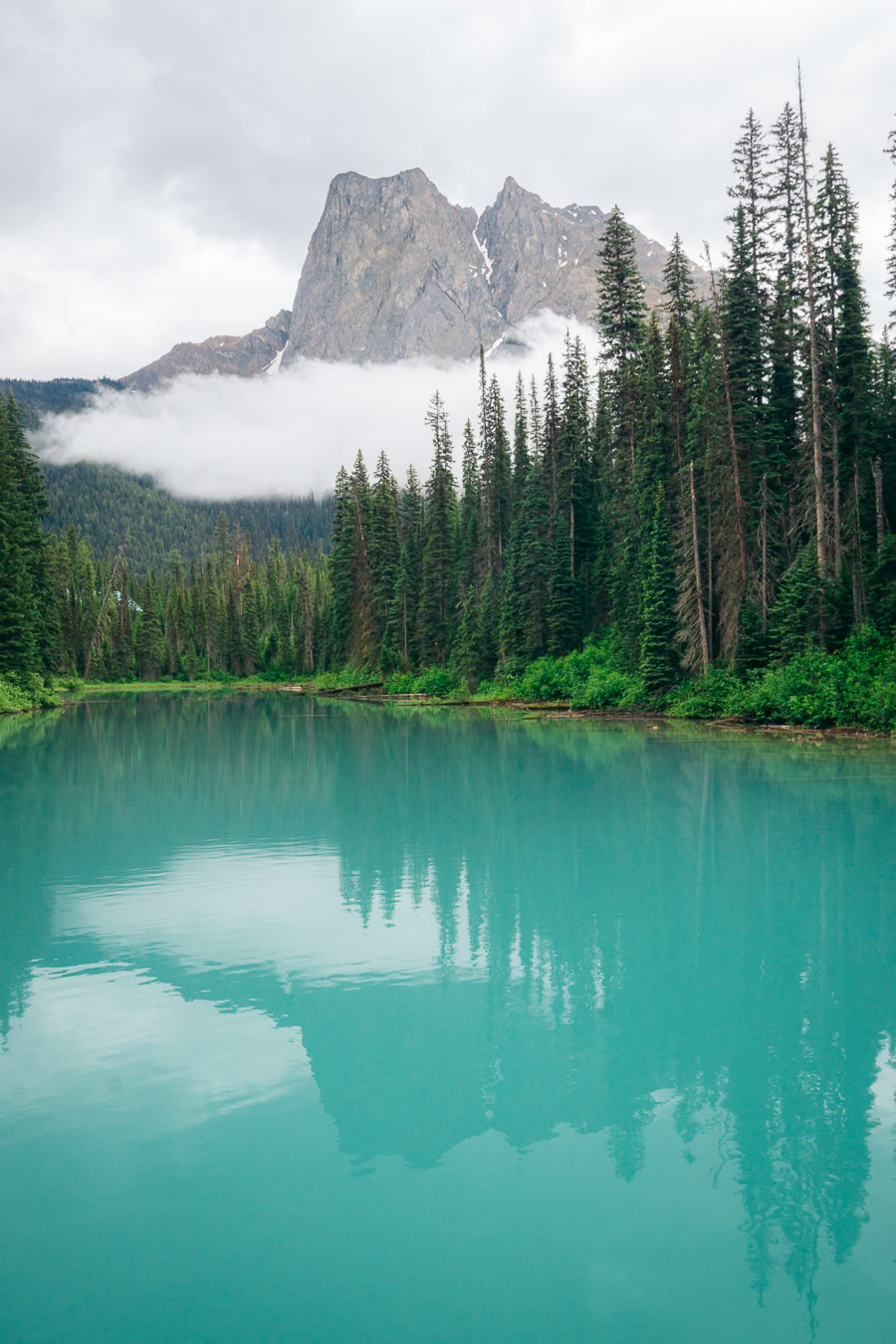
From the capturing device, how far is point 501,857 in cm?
1391

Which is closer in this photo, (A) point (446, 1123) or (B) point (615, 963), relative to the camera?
(A) point (446, 1123)

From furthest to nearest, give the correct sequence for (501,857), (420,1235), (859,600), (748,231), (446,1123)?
(748,231)
(859,600)
(501,857)
(446,1123)
(420,1235)

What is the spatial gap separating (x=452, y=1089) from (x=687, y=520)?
36.7 meters

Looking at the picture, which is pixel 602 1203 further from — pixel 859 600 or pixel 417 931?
pixel 859 600

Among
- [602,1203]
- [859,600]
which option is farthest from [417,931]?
[859,600]

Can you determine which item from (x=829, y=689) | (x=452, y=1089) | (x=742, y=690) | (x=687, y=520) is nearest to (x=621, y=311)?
(x=687, y=520)

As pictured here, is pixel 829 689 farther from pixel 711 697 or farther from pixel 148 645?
pixel 148 645

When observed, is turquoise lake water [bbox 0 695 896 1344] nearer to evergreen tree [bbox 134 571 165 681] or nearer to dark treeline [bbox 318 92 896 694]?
dark treeline [bbox 318 92 896 694]

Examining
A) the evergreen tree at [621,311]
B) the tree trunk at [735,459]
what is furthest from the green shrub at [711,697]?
the evergreen tree at [621,311]

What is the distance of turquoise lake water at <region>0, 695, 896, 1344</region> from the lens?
4.50m

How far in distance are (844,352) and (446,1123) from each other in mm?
40598

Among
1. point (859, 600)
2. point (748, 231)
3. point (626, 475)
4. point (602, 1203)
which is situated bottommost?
point (602, 1203)

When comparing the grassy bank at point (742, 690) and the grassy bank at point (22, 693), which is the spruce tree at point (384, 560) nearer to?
the grassy bank at point (742, 690)

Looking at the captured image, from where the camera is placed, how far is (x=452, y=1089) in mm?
6535
